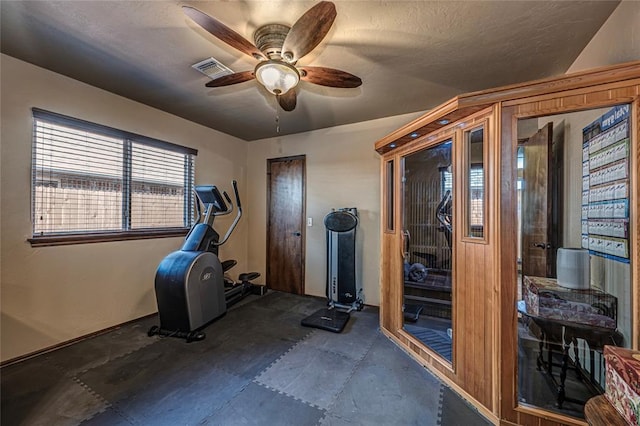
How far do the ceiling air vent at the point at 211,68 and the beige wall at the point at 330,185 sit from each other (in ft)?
6.34

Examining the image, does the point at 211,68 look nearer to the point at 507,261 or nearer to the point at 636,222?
the point at 507,261

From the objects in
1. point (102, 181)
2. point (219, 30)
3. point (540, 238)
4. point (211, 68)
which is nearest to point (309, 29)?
point (219, 30)

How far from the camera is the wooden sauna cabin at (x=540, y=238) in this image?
1.49 metres

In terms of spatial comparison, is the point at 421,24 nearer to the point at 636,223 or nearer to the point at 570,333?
the point at 636,223

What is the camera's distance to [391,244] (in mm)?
2836

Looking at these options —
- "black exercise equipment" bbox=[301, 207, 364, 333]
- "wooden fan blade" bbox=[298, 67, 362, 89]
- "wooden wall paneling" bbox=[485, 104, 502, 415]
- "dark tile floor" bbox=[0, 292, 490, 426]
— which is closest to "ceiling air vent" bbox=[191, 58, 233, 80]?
"wooden fan blade" bbox=[298, 67, 362, 89]

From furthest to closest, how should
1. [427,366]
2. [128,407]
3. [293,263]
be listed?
1. [293,263]
2. [427,366]
3. [128,407]

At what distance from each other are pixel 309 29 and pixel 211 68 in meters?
1.27

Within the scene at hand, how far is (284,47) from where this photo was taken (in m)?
1.65

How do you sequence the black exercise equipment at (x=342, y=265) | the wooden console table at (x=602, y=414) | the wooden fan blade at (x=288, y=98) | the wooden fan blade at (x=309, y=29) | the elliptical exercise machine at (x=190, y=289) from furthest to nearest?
the black exercise equipment at (x=342, y=265) → the elliptical exercise machine at (x=190, y=289) → the wooden fan blade at (x=288, y=98) → the wooden fan blade at (x=309, y=29) → the wooden console table at (x=602, y=414)

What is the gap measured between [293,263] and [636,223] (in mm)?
3718

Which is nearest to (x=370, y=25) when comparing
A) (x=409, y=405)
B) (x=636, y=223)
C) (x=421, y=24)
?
(x=421, y=24)

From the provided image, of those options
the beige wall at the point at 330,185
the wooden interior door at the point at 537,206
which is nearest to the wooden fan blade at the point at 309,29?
the wooden interior door at the point at 537,206

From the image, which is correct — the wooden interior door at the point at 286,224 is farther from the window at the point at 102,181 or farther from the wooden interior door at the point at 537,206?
the wooden interior door at the point at 537,206
